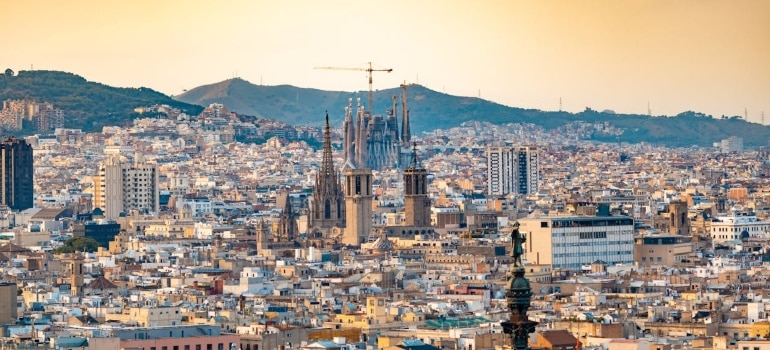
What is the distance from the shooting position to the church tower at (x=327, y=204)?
119938 mm

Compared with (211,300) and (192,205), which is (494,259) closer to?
(211,300)

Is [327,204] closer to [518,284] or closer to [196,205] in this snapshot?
[196,205]

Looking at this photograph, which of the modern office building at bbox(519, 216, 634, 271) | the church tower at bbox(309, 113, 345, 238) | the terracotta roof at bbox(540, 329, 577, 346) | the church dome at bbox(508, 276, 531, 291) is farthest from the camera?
the church tower at bbox(309, 113, 345, 238)

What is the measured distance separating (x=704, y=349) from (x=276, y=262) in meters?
44.4

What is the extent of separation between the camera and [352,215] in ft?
388

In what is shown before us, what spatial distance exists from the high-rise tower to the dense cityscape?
14 cm

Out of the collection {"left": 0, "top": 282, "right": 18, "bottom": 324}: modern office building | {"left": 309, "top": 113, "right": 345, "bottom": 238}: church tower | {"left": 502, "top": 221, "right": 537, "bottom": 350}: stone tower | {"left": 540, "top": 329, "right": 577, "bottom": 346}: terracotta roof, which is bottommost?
{"left": 540, "top": 329, "right": 577, "bottom": 346}: terracotta roof

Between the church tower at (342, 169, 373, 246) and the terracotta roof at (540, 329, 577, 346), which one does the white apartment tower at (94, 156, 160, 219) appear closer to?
the church tower at (342, 169, 373, 246)

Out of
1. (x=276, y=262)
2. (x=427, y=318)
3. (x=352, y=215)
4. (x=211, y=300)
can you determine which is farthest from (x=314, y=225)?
(x=427, y=318)

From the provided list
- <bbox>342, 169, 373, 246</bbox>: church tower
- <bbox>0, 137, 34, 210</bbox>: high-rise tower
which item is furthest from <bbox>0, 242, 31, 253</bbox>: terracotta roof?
<bbox>0, 137, 34, 210</bbox>: high-rise tower

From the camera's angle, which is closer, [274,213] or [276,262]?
[276,262]

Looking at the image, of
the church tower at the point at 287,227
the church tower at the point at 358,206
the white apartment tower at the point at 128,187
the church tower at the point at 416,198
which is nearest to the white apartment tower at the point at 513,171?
the white apartment tower at the point at 128,187

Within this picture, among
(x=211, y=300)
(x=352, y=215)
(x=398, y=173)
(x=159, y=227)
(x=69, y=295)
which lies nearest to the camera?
(x=211, y=300)

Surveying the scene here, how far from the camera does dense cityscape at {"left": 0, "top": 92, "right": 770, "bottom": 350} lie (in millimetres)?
59594
